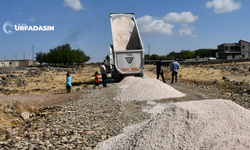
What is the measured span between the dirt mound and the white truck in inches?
452

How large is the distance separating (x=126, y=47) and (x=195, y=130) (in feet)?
46.8

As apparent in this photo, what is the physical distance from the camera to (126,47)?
17984mm

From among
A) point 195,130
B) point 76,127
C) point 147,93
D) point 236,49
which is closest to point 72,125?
point 76,127

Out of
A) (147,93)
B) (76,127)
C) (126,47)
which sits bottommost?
(76,127)

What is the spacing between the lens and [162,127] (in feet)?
14.3

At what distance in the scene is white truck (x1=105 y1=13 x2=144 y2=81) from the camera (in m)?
16.2

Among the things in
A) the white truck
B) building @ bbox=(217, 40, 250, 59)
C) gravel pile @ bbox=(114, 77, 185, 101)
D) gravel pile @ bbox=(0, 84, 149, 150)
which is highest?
building @ bbox=(217, 40, 250, 59)

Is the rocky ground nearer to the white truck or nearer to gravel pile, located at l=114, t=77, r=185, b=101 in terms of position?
gravel pile, located at l=114, t=77, r=185, b=101

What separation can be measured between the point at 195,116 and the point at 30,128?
13.9 feet

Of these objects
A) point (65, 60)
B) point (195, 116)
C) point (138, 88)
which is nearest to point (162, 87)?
point (138, 88)

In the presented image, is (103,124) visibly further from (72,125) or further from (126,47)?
(126,47)

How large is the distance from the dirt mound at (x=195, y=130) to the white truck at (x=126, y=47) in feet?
37.6

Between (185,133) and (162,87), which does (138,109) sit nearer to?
(162,87)

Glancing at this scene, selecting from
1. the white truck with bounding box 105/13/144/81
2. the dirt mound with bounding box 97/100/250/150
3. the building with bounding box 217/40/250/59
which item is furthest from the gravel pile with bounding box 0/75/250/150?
the building with bounding box 217/40/250/59
